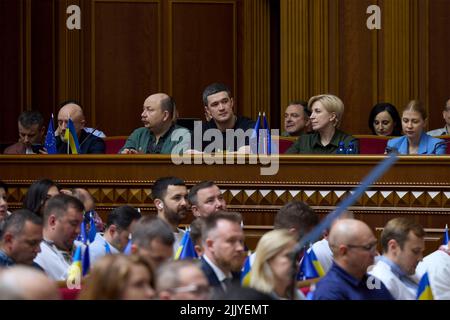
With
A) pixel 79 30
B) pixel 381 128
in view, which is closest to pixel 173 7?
pixel 79 30

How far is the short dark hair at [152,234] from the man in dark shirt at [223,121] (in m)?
3.84

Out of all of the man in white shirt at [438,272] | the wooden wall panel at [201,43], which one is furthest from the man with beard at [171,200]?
the wooden wall panel at [201,43]

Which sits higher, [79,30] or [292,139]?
[79,30]

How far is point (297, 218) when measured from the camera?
740cm

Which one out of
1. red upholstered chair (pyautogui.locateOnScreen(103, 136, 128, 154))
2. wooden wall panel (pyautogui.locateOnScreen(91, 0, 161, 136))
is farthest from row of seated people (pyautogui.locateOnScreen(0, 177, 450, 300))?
wooden wall panel (pyautogui.locateOnScreen(91, 0, 161, 136))

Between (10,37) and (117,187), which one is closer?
(117,187)

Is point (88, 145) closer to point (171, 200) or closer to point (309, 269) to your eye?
→ point (171, 200)

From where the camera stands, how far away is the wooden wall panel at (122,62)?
43.1 ft

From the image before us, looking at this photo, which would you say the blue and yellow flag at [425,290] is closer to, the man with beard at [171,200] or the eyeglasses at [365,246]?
the eyeglasses at [365,246]

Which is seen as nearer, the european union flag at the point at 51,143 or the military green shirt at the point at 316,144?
the military green shirt at the point at 316,144

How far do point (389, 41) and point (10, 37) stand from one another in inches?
157

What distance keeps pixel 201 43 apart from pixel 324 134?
3.70 m
